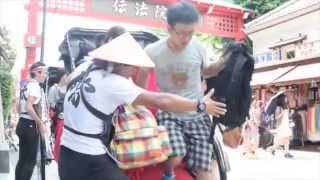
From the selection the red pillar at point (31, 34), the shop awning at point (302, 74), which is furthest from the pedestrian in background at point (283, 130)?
the red pillar at point (31, 34)

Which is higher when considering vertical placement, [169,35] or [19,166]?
[169,35]

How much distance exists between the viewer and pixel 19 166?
20.7 ft

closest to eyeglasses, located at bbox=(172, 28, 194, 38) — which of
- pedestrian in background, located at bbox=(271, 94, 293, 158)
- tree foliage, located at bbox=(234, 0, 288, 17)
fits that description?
pedestrian in background, located at bbox=(271, 94, 293, 158)

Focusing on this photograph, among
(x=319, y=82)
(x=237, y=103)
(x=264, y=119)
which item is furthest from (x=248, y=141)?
(x=237, y=103)

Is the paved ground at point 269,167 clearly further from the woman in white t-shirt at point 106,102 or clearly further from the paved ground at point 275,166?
the woman in white t-shirt at point 106,102

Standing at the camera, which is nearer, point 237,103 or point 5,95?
point 237,103

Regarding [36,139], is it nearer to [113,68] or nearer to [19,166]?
[19,166]

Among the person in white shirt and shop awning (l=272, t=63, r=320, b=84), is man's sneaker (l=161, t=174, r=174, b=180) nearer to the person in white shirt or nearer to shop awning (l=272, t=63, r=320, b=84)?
the person in white shirt

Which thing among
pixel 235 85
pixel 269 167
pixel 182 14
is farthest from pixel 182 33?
pixel 269 167

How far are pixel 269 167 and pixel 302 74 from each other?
5919 millimetres

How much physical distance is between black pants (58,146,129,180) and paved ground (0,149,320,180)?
4.50m

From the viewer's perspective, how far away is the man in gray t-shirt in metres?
3.42

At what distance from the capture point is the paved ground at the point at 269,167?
9.36m

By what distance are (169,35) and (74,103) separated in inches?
30.5
